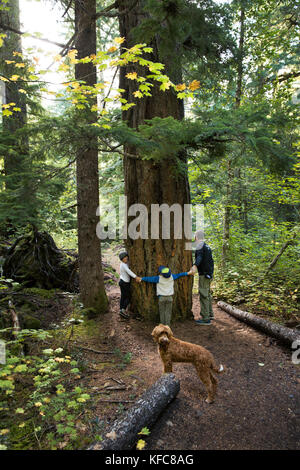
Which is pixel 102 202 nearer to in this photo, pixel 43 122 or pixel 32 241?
pixel 32 241

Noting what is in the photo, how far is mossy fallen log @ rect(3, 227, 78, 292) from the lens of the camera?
718cm

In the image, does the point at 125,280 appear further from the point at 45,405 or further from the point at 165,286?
the point at 45,405

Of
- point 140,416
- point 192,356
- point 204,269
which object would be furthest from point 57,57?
point 140,416

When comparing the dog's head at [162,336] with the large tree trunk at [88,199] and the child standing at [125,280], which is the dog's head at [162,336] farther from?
the large tree trunk at [88,199]

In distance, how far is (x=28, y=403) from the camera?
3064 millimetres

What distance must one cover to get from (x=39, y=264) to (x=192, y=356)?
541 centimetres

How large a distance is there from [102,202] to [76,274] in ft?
15.6

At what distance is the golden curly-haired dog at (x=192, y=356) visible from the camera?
11.6ft

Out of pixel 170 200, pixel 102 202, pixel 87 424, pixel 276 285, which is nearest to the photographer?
pixel 87 424

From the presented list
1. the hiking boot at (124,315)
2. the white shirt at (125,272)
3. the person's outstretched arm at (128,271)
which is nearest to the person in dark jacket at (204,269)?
the person's outstretched arm at (128,271)

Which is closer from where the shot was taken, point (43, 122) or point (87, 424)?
point (87, 424)

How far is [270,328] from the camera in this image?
5312 millimetres
